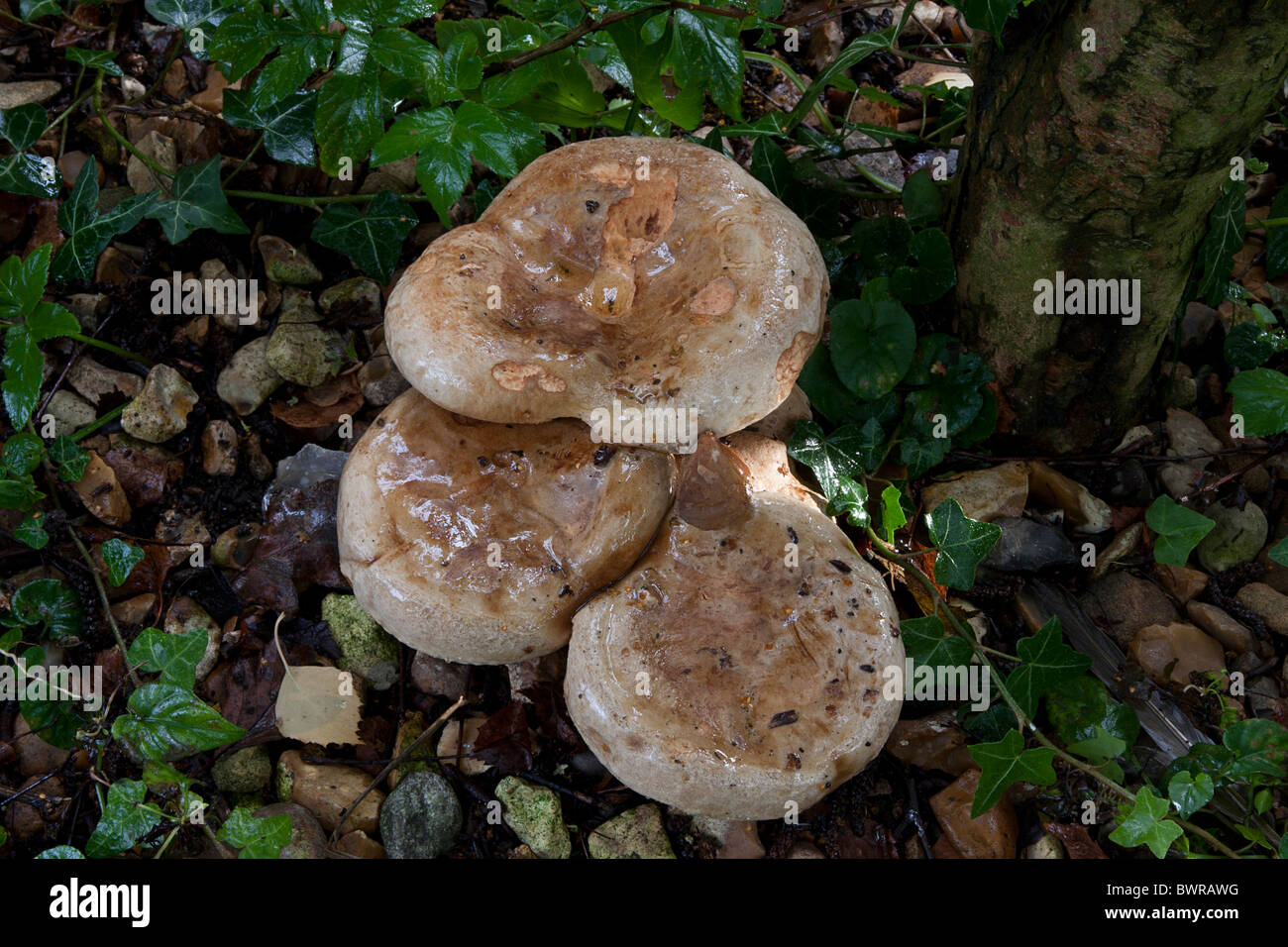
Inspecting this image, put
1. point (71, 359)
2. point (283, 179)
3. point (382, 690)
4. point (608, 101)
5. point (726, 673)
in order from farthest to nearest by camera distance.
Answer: point (608, 101) < point (283, 179) < point (71, 359) < point (382, 690) < point (726, 673)

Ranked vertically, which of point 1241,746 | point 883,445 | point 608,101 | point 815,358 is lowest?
point 1241,746

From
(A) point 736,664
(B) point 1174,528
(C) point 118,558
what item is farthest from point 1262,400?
(C) point 118,558

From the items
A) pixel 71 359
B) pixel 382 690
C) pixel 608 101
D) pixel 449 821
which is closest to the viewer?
pixel 449 821

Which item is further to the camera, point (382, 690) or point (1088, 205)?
point (382, 690)

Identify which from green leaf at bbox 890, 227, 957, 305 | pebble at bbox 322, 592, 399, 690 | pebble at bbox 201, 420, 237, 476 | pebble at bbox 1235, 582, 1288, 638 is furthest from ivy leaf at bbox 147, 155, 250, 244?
pebble at bbox 1235, 582, 1288, 638

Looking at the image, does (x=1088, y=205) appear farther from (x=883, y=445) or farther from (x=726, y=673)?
(x=726, y=673)
